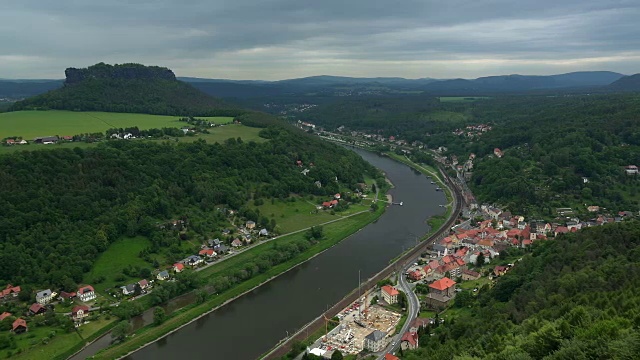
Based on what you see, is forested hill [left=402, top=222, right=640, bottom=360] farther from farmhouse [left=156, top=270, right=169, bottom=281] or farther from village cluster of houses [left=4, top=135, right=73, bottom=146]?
village cluster of houses [left=4, top=135, right=73, bottom=146]

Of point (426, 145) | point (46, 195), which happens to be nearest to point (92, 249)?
point (46, 195)

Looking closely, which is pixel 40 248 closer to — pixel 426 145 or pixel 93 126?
pixel 93 126

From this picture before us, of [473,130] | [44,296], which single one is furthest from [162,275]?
[473,130]

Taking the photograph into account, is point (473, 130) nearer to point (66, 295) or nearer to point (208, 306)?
point (208, 306)

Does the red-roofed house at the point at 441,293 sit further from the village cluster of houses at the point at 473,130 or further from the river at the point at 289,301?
the village cluster of houses at the point at 473,130

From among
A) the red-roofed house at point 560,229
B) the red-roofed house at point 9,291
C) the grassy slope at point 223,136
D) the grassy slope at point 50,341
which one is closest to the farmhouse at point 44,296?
the red-roofed house at point 9,291

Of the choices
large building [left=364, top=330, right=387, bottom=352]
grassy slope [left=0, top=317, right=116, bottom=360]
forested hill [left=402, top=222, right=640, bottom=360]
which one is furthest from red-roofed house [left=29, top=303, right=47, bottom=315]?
forested hill [left=402, top=222, right=640, bottom=360]
